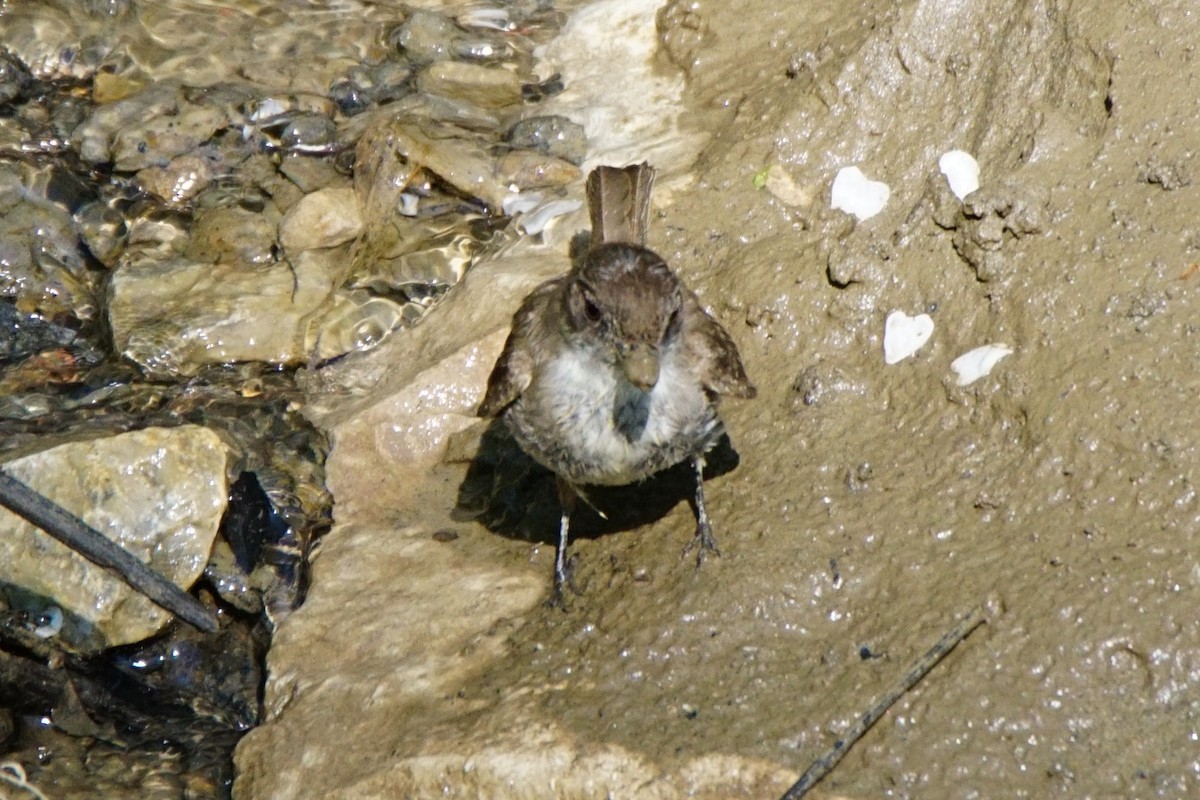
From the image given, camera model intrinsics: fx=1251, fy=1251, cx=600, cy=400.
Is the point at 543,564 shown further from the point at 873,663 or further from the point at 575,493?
the point at 873,663

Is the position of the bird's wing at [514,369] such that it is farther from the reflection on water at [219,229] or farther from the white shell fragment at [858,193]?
the white shell fragment at [858,193]

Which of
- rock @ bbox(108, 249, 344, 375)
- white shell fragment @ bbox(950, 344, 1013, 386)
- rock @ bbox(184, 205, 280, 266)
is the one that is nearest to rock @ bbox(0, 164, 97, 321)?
rock @ bbox(108, 249, 344, 375)

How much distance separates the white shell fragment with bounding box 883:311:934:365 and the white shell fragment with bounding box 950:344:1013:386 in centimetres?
24

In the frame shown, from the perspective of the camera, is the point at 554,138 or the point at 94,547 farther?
the point at 554,138

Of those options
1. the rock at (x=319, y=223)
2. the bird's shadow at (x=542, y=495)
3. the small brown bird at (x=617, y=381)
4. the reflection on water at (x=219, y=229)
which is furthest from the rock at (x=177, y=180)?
the small brown bird at (x=617, y=381)

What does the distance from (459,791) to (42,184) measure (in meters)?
5.40

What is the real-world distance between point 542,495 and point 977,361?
6.90 ft

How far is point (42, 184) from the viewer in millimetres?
7926

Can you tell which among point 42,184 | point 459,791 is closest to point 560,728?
point 459,791

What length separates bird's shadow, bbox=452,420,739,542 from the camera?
220 inches

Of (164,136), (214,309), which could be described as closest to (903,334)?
(214,309)

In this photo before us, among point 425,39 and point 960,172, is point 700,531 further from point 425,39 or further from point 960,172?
point 425,39

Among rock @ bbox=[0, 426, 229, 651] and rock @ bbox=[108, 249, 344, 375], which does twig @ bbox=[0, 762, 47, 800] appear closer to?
rock @ bbox=[0, 426, 229, 651]

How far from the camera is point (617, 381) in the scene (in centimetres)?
498
